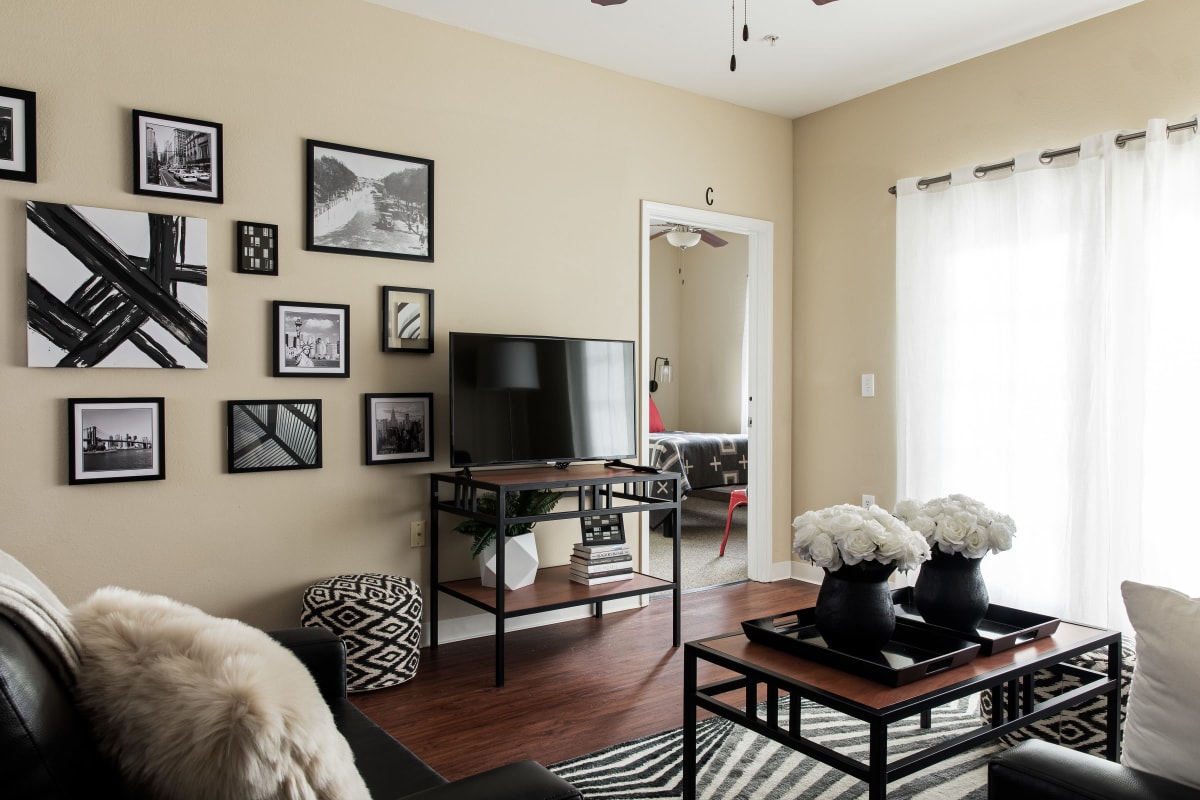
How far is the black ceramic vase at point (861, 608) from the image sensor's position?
1.98 metres

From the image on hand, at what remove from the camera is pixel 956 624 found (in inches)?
85.4

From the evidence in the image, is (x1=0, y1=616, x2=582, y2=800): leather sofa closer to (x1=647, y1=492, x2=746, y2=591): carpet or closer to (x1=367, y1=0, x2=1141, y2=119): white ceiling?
(x1=367, y1=0, x2=1141, y2=119): white ceiling

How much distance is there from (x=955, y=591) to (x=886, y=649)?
0.85ft

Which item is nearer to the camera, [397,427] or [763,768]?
[763,768]

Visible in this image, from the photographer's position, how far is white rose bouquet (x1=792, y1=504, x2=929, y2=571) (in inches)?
75.5

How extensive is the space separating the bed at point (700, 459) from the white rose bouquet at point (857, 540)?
4.07 m

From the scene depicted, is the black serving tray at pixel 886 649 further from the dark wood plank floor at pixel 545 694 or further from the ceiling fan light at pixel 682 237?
the ceiling fan light at pixel 682 237

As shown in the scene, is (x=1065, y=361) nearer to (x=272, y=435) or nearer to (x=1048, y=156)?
(x=1048, y=156)

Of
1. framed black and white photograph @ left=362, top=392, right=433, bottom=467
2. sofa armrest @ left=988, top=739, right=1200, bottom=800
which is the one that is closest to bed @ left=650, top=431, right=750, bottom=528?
framed black and white photograph @ left=362, top=392, right=433, bottom=467

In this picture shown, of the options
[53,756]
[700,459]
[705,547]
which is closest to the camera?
Result: [53,756]

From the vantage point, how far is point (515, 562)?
11.8 feet

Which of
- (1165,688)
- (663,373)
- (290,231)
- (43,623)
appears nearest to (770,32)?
(290,231)

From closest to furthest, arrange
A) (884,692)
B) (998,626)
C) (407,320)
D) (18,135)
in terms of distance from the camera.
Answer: (884,692) → (998,626) → (18,135) → (407,320)

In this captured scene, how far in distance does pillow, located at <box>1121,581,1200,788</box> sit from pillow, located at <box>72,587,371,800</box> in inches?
43.3
